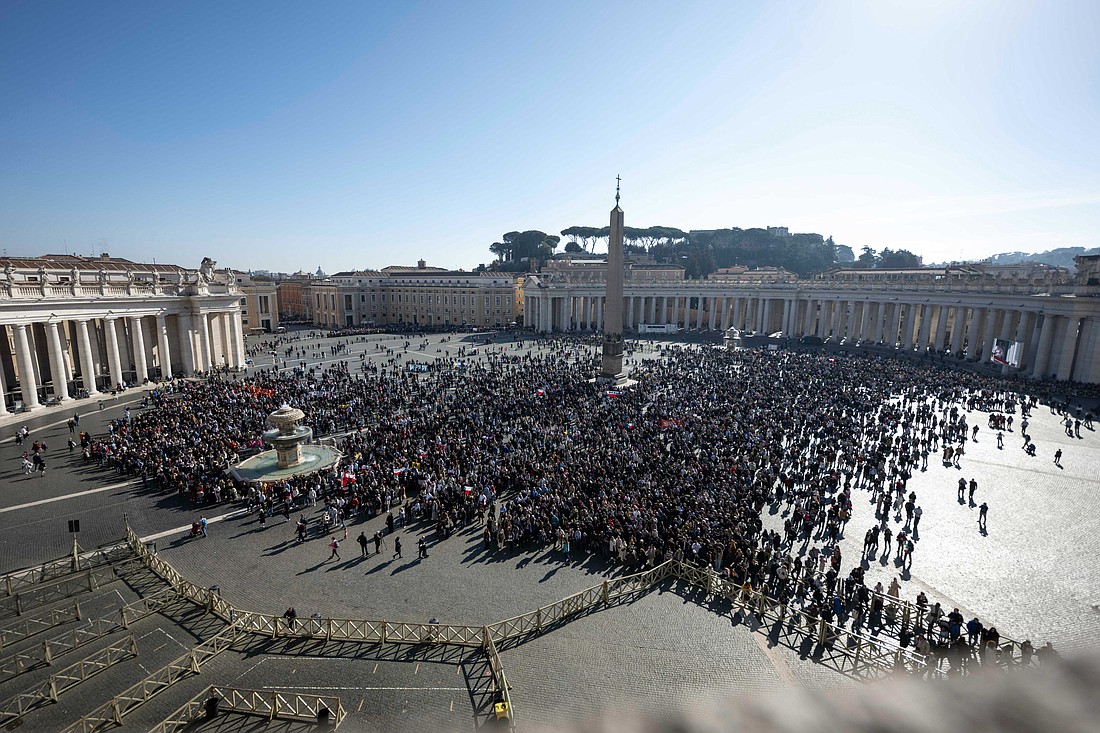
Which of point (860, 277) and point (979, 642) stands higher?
point (860, 277)

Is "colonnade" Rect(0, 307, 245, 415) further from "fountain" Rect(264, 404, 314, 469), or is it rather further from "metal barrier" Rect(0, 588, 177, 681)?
"metal barrier" Rect(0, 588, 177, 681)

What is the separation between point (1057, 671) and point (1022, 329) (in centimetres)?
5695

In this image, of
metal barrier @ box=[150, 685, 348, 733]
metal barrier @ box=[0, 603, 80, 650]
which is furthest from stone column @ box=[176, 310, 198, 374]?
metal barrier @ box=[150, 685, 348, 733]

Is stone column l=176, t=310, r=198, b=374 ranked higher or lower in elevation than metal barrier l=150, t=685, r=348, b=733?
higher

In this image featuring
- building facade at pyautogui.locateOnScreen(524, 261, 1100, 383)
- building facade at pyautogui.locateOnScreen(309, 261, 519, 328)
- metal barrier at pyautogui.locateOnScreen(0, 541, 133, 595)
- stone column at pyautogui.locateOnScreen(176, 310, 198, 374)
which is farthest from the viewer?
building facade at pyautogui.locateOnScreen(309, 261, 519, 328)

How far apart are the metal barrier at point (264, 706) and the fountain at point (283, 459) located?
1134 centimetres

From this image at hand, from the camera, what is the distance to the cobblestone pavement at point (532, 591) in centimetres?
1040

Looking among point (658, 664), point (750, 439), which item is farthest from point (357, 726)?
point (750, 439)

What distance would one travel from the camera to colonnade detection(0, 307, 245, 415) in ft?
103

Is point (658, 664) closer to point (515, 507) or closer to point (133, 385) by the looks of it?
point (515, 507)

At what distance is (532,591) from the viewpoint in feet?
45.0

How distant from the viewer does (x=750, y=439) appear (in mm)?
24094

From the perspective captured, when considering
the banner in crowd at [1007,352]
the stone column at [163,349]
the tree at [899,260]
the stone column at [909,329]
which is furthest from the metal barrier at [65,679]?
the tree at [899,260]

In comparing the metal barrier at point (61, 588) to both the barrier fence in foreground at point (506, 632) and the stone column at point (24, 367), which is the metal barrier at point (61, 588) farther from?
the stone column at point (24, 367)
